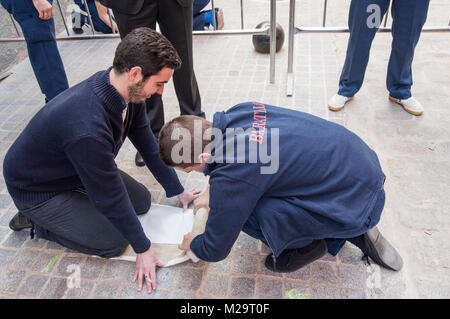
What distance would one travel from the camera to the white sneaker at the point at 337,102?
3601 mm

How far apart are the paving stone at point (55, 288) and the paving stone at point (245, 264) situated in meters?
1.04

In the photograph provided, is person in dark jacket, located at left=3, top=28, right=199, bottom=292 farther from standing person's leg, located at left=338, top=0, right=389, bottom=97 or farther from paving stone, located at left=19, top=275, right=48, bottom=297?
standing person's leg, located at left=338, top=0, right=389, bottom=97

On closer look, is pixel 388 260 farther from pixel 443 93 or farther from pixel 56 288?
pixel 443 93

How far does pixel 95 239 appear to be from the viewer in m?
2.25

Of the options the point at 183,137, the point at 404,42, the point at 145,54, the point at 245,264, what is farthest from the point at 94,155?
the point at 404,42

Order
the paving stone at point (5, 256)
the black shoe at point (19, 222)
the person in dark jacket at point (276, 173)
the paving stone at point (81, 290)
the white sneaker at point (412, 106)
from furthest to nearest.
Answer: the white sneaker at point (412, 106) < the black shoe at point (19, 222) < the paving stone at point (5, 256) < the paving stone at point (81, 290) < the person in dark jacket at point (276, 173)

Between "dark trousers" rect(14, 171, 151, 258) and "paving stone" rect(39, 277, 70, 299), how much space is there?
0.21m

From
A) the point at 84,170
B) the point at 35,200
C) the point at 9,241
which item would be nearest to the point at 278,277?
the point at 84,170

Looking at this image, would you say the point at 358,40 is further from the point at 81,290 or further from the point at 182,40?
the point at 81,290

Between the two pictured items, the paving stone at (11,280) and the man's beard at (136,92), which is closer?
the man's beard at (136,92)

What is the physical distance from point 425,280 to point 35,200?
2.32m

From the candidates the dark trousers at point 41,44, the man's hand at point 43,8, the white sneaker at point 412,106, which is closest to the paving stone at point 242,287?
the white sneaker at point 412,106

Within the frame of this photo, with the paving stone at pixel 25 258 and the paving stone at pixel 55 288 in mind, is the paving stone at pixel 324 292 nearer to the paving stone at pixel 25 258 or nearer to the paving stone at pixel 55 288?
the paving stone at pixel 55 288

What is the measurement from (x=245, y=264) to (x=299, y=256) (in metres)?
0.36
